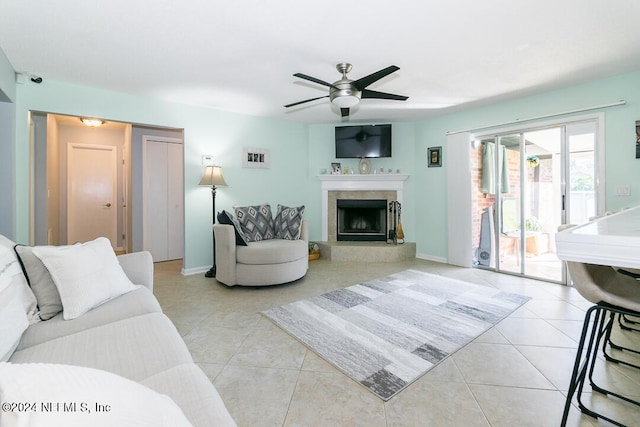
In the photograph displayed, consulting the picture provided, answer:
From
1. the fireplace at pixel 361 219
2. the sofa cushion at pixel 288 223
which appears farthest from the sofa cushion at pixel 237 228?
the fireplace at pixel 361 219

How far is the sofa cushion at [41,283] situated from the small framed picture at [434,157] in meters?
4.70

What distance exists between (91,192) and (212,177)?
3.11m

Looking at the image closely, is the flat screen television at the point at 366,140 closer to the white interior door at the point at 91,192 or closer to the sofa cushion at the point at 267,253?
the sofa cushion at the point at 267,253

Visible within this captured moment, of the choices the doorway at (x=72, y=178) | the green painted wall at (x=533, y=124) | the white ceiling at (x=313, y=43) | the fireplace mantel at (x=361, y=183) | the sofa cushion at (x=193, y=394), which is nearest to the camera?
the sofa cushion at (x=193, y=394)

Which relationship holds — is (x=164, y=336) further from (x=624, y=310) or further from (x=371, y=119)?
(x=371, y=119)

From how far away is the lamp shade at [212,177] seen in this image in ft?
12.7

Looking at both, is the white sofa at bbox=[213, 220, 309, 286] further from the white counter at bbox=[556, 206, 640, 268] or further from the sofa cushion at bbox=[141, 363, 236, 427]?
the white counter at bbox=[556, 206, 640, 268]

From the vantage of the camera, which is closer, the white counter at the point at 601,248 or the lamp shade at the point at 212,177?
the white counter at the point at 601,248

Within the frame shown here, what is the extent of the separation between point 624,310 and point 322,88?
3.15m

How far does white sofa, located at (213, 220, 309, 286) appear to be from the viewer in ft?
10.8

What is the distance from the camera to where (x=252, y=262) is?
3287mm

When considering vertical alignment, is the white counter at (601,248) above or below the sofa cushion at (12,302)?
above

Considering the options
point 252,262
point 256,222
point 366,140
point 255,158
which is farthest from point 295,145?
point 252,262

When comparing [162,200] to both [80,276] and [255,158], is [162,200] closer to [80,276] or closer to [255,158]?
[255,158]
